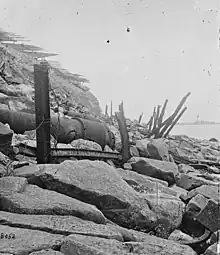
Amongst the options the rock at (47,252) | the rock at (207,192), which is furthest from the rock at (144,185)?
the rock at (47,252)

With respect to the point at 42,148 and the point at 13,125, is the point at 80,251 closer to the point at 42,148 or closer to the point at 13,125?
the point at 42,148

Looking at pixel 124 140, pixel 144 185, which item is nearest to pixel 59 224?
pixel 144 185

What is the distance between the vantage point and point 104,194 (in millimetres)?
3785

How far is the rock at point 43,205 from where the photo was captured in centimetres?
315

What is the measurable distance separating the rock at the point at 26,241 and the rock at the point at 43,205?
478 mm

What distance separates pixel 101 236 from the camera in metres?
2.84

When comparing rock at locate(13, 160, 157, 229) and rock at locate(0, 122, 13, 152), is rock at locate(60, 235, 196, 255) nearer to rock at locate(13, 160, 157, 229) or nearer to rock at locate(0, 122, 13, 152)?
rock at locate(13, 160, 157, 229)

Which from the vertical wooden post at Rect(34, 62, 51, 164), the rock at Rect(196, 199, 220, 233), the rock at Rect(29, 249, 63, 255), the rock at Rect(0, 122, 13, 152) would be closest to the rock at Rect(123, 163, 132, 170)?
the vertical wooden post at Rect(34, 62, 51, 164)

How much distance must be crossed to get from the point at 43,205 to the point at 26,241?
749mm

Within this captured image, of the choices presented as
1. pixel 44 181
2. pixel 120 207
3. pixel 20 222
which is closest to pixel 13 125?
pixel 44 181

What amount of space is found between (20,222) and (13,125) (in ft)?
15.9

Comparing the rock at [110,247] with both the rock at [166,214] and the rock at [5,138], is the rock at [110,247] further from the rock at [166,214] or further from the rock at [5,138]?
the rock at [5,138]

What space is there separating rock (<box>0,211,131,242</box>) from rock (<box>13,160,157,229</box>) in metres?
0.69

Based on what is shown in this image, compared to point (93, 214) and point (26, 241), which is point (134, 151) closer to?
point (93, 214)
